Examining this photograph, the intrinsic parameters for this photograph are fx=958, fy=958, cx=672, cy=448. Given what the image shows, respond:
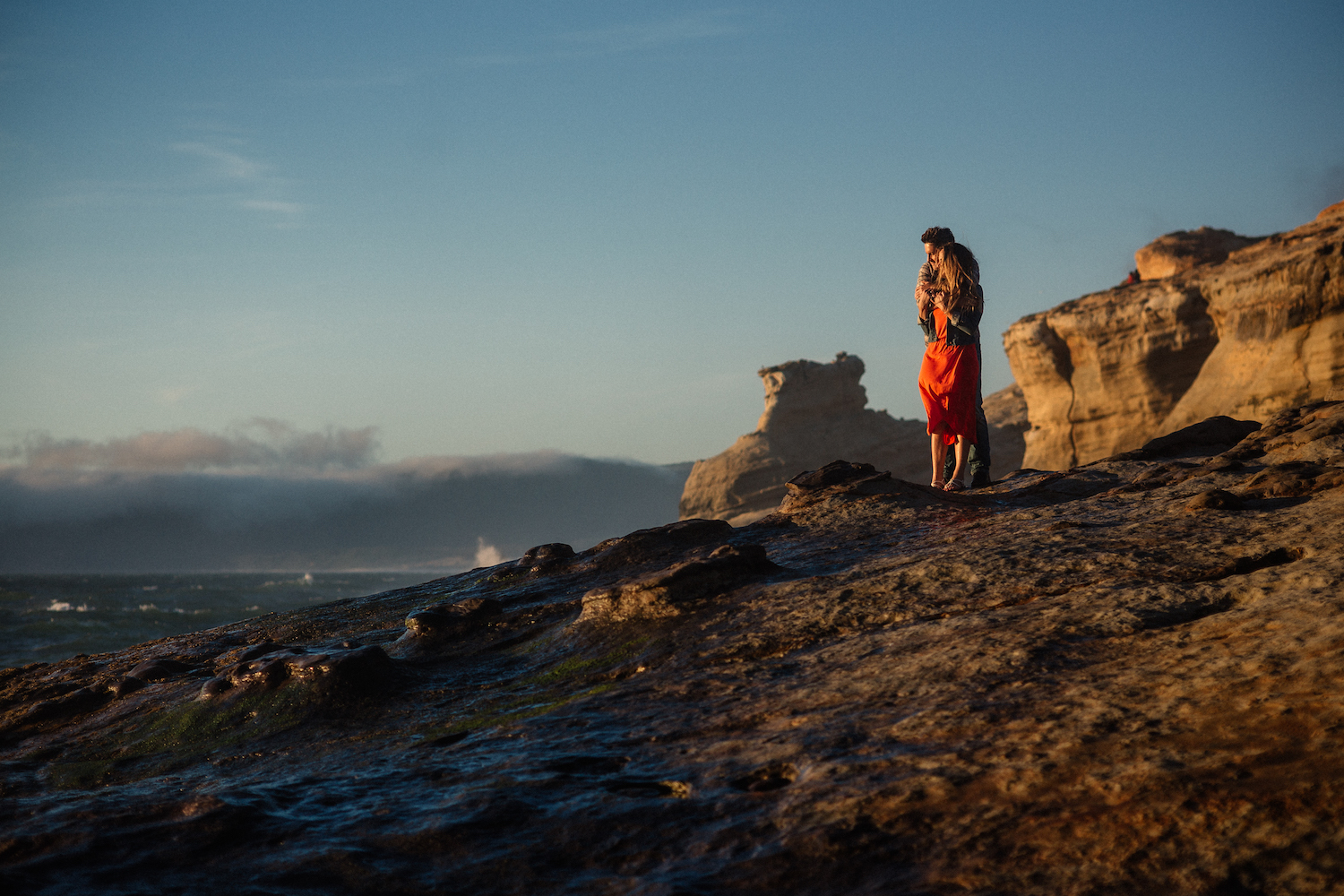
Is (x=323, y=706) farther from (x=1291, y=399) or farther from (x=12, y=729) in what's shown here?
(x=1291, y=399)

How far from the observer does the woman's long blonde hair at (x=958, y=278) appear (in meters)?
8.46

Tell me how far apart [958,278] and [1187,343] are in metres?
23.1

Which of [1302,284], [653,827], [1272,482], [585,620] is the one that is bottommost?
[653,827]

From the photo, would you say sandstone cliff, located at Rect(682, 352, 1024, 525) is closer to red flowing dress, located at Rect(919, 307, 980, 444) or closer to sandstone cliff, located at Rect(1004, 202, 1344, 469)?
sandstone cliff, located at Rect(1004, 202, 1344, 469)

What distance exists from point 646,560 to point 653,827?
3908 mm

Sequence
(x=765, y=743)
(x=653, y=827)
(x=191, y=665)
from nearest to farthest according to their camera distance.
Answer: (x=653, y=827), (x=765, y=743), (x=191, y=665)

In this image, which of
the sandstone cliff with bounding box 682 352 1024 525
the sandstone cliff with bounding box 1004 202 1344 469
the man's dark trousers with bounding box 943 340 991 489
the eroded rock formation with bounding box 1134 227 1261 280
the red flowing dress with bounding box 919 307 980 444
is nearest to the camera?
the red flowing dress with bounding box 919 307 980 444

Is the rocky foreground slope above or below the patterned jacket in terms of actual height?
below

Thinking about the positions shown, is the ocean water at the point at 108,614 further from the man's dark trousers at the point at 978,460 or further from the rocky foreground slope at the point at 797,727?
the man's dark trousers at the point at 978,460

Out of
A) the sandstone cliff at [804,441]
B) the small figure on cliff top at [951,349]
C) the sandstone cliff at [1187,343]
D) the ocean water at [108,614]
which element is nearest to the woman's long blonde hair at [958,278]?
the small figure on cliff top at [951,349]

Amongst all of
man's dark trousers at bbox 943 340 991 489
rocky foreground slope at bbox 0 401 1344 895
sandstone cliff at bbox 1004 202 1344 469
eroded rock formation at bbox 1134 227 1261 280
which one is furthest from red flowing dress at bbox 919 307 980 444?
eroded rock formation at bbox 1134 227 1261 280

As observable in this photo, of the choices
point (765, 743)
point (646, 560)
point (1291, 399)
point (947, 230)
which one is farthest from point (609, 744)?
point (1291, 399)

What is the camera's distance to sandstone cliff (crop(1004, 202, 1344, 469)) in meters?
22.1

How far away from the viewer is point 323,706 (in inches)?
214
